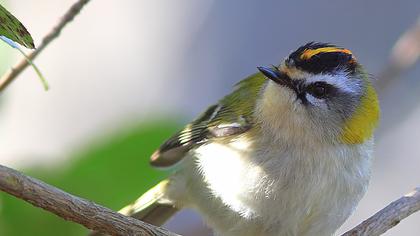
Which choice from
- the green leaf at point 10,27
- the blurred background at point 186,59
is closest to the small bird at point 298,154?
the green leaf at point 10,27

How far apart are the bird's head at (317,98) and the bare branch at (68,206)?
2.34 ft

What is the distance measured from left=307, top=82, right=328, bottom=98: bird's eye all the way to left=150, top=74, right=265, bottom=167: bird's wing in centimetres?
27

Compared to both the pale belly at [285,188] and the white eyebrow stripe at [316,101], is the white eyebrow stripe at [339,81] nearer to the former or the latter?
the white eyebrow stripe at [316,101]

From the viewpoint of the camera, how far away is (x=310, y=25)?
233 inches

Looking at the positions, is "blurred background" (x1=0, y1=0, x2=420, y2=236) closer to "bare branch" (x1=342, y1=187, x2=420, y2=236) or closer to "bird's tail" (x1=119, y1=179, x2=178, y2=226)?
"bird's tail" (x1=119, y1=179, x2=178, y2=226)

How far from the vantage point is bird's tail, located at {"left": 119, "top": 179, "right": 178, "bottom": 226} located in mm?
2906

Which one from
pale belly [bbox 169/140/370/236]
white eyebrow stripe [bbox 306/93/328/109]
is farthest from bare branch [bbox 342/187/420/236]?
white eyebrow stripe [bbox 306/93/328/109]

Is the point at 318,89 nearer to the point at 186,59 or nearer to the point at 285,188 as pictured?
the point at 285,188

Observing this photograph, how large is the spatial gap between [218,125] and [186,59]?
3.00 metres

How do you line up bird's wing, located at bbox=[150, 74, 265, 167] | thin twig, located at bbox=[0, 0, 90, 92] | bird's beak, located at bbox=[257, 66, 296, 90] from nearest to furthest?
thin twig, located at bbox=[0, 0, 90, 92]
bird's beak, located at bbox=[257, 66, 296, 90]
bird's wing, located at bbox=[150, 74, 265, 167]

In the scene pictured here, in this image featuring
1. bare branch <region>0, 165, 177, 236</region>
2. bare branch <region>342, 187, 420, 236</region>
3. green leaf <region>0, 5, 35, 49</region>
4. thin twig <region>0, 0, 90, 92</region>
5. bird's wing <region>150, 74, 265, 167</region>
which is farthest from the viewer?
bird's wing <region>150, 74, 265, 167</region>

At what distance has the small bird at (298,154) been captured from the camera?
2389mm

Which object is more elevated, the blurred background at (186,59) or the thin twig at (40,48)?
the thin twig at (40,48)

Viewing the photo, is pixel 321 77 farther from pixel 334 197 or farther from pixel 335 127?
pixel 334 197
